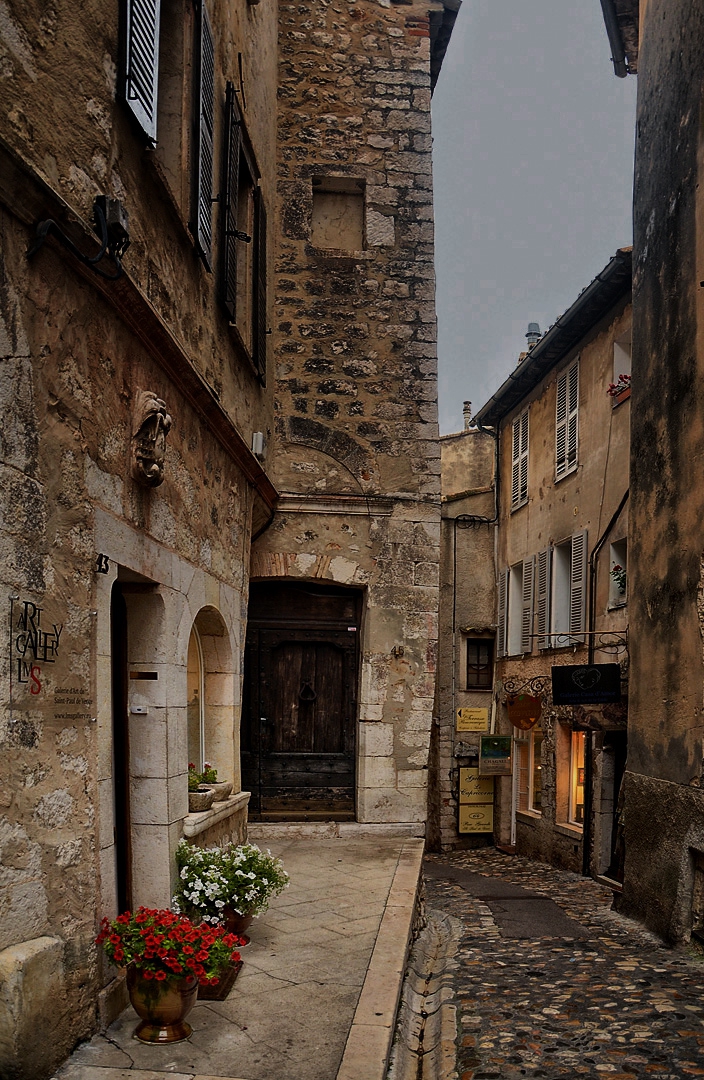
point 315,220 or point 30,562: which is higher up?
point 315,220

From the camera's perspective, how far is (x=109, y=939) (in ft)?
11.8

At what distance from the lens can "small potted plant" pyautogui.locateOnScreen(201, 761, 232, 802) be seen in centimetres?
582


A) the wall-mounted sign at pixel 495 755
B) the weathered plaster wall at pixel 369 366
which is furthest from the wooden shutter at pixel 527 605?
the weathered plaster wall at pixel 369 366

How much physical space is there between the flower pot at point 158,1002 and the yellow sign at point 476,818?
1297 centimetres

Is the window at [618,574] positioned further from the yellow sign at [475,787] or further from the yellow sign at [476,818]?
the yellow sign at [476,818]

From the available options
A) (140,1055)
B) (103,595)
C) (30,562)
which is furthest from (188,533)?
(140,1055)

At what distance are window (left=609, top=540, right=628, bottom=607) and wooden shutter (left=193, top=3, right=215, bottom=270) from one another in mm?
6841

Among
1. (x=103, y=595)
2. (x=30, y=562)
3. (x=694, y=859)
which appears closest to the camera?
(x=30, y=562)

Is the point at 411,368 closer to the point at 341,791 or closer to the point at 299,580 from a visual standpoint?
the point at 299,580

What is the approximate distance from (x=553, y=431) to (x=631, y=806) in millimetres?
7205

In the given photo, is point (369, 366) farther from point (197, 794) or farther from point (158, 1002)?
point (158, 1002)

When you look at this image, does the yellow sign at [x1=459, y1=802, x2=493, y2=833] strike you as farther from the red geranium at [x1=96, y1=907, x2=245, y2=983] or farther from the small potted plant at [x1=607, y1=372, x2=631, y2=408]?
the red geranium at [x1=96, y1=907, x2=245, y2=983]

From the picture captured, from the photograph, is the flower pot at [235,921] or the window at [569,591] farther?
the window at [569,591]

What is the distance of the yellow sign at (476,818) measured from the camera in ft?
52.9
